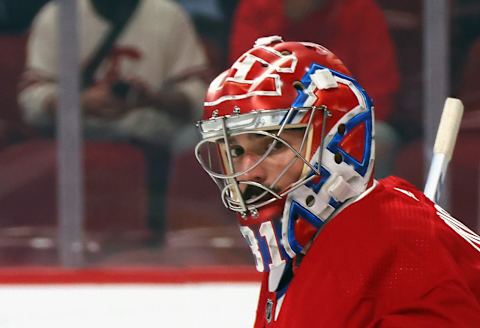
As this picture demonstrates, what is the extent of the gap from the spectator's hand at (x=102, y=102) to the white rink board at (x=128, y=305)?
62 centimetres

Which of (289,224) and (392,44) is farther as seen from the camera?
(392,44)

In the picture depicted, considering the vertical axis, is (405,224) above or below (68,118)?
above

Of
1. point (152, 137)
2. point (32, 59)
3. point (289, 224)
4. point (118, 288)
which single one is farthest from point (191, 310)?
point (289, 224)

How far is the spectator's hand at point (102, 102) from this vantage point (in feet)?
13.6

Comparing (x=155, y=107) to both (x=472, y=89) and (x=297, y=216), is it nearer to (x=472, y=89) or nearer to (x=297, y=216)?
(x=472, y=89)

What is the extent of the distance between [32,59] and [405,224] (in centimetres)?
290

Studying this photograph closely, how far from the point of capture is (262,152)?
5.07ft

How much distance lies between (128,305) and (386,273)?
244 cm

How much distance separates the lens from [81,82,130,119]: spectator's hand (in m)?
4.14

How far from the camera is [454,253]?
4.79 ft

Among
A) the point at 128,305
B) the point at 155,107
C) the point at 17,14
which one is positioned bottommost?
the point at 128,305

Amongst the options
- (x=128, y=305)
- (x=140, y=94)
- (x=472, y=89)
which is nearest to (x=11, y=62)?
(x=140, y=94)

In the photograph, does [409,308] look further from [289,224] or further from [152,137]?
[152,137]

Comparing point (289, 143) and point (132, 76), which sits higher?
point (289, 143)
